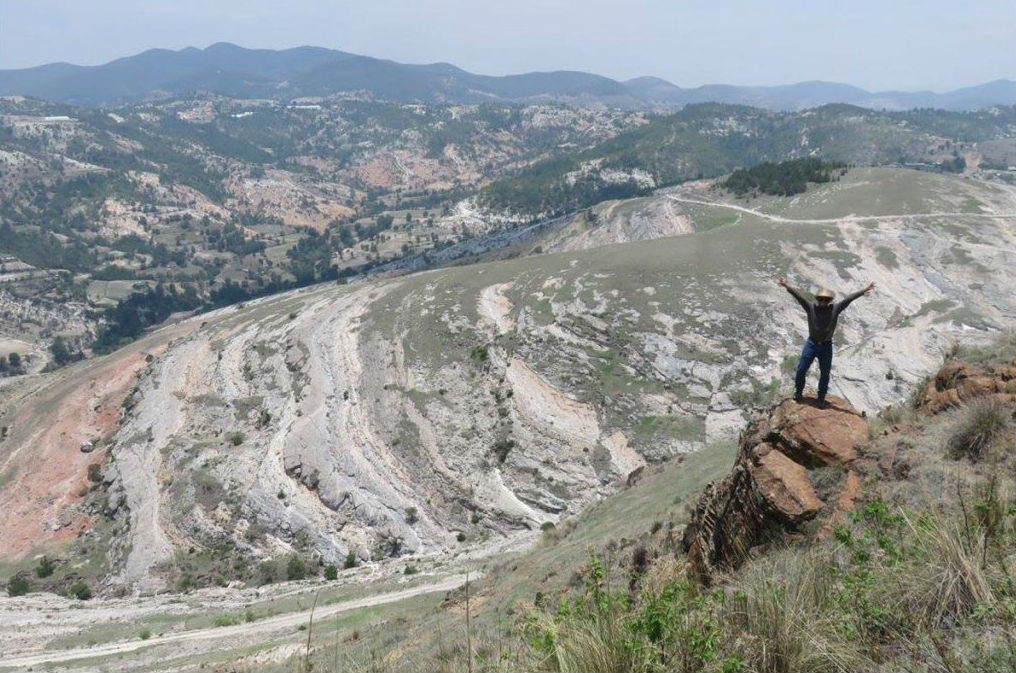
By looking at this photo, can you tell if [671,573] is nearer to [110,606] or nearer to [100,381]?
[110,606]

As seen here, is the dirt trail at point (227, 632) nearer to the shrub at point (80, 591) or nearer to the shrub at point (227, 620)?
the shrub at point (227, 620)

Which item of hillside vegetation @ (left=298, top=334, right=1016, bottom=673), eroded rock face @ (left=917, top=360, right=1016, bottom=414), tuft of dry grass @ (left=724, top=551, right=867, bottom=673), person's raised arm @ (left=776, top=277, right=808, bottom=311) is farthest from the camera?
person's raised arm @ (left=776, top=277, right=808, bottom=311)

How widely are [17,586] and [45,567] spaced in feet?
6.43

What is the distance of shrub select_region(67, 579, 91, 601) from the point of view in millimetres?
35378

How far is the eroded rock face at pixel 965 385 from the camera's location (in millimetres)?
11109

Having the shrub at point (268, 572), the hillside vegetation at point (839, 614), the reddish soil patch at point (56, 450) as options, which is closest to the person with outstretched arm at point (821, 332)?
the hillside vegetation at point (839, 614)

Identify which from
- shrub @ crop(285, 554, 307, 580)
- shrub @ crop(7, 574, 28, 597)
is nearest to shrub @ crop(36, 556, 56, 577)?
shrub @ crop(7, 574, 28, 597)

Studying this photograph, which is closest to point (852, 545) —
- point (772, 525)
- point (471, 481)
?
point (772, 525)

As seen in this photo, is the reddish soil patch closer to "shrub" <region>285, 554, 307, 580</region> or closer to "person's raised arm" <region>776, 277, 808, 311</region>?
"shrub" <region>285, 554, 307, 580</region>

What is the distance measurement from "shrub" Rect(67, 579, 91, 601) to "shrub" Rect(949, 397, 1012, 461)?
42970mm

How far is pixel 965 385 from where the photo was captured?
11.8m

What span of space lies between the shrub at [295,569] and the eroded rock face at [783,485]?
2894 centimetres

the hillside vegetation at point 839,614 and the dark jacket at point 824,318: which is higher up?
the dark jacket at point 824,318

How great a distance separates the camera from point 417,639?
44.0 ft
